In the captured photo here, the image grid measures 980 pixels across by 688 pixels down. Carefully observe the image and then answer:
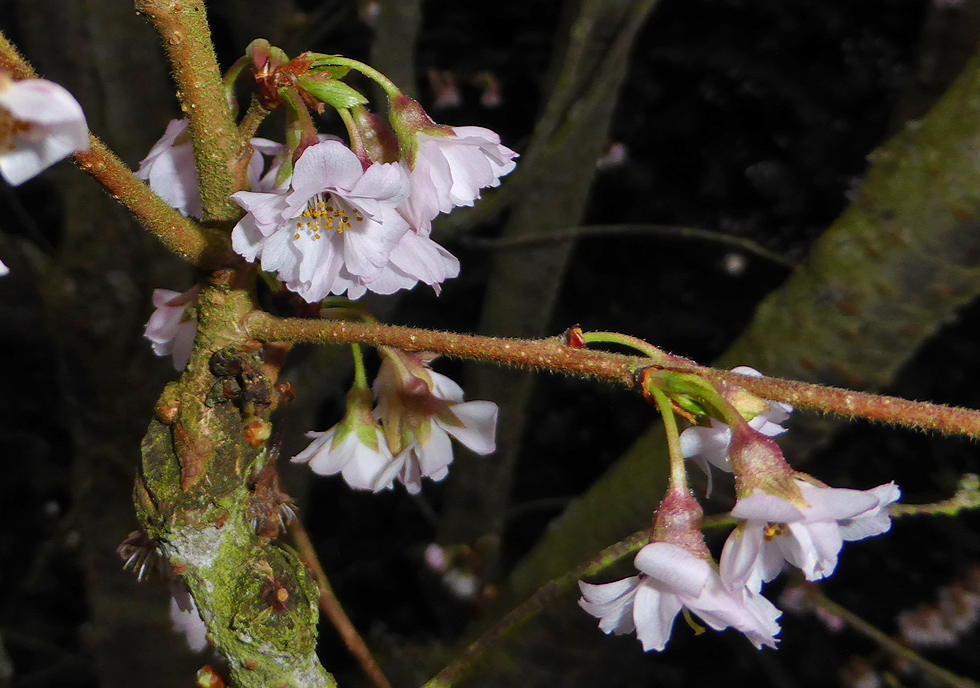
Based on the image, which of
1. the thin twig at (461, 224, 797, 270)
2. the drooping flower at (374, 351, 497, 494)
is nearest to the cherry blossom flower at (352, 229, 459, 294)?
the drooping flower at (374, 351, 497, 494)

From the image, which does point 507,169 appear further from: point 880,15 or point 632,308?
point 880,15

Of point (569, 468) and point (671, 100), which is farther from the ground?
point (671, 100)

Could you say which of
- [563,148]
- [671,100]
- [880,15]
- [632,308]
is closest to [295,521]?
[563,148]

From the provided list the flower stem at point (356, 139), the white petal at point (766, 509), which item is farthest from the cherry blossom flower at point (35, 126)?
the white petal at point (766, 509)

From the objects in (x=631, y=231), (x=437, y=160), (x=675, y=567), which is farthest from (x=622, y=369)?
(x=631, y=231)

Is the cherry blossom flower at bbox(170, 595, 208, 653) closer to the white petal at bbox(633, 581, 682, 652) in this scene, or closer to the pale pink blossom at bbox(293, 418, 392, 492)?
the pale pink blossom at bbox(293, 418, 392, 492)

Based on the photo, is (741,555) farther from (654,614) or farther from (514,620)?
(514,620)
